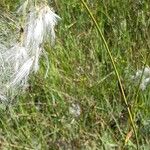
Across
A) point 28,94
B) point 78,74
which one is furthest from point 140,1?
point 28,94

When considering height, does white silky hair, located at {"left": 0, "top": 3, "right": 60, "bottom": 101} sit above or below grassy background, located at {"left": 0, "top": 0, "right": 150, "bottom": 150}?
above

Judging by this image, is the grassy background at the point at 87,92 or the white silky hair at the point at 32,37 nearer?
the white silky hair at the point at 32,37

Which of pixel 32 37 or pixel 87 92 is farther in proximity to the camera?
pixel 87 92

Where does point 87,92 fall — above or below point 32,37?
below

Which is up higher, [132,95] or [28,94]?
[28,94]

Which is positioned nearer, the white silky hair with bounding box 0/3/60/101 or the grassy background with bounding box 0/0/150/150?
the white silky hair with bounding box 0/3/60/101

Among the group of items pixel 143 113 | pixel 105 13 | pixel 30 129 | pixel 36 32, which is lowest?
pixel 143 113

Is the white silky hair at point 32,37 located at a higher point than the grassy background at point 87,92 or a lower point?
higher

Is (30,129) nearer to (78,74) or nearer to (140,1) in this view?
(78,74)
